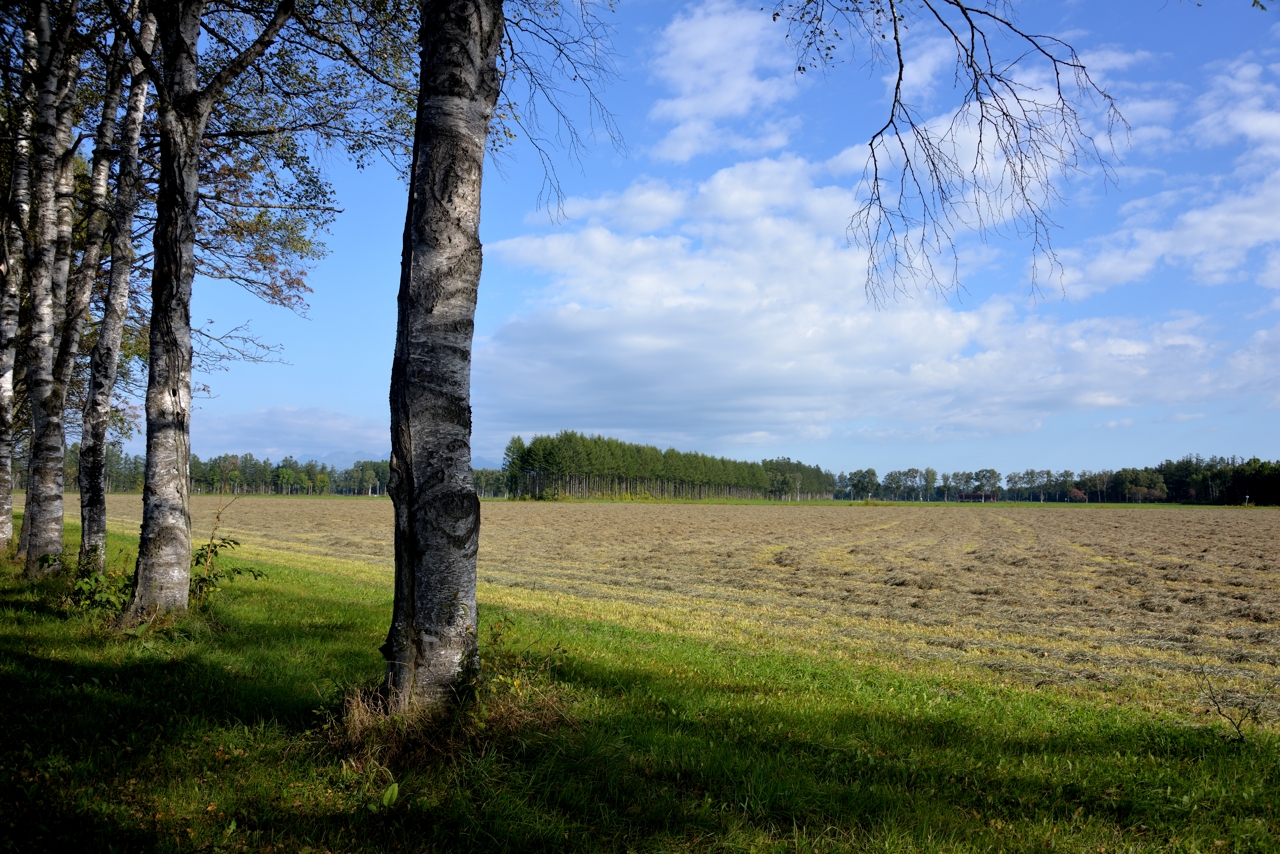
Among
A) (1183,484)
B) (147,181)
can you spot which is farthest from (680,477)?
(147,181)

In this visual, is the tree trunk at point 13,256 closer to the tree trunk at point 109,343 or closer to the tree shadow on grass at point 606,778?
the tree trunk at point 109,343

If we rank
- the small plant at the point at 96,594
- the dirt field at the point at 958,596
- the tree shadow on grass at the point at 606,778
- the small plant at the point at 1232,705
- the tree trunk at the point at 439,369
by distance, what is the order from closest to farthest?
the tree shadow on grass at the point at 606,778 < the tree trunk at the point at 439,369 < the small plant at the point at 1232,705 < the small plant at the point at 96,594 < the dirt field at the point at 958,596

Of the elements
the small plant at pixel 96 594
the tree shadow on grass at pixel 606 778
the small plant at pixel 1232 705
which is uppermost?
the small plant at pixel 96 594

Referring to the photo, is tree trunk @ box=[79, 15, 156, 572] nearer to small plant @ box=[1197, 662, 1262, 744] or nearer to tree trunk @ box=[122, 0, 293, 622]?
tree trunk @ box=[122, 0, 293, 622]

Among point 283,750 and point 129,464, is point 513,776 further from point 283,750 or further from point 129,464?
point 129,464

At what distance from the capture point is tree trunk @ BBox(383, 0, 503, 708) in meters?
4.21

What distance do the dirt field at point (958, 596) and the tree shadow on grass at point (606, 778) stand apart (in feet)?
16.2

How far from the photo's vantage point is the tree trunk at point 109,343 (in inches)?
352

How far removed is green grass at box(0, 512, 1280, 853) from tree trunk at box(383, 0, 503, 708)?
0.48 metres

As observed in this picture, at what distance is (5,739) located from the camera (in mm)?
4117

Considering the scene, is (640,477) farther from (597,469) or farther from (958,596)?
(958,596)

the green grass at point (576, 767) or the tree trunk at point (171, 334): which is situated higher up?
the tree trunk at point (171, 334)

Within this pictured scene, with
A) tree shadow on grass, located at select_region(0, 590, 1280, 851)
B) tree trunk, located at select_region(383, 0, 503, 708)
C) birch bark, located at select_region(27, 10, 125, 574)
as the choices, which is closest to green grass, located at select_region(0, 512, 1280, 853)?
tree shadow on grass, located at select_region(0, 590, 1280, 851)

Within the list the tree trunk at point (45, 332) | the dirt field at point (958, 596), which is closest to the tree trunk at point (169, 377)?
the tree trunk at point (45, 332)
